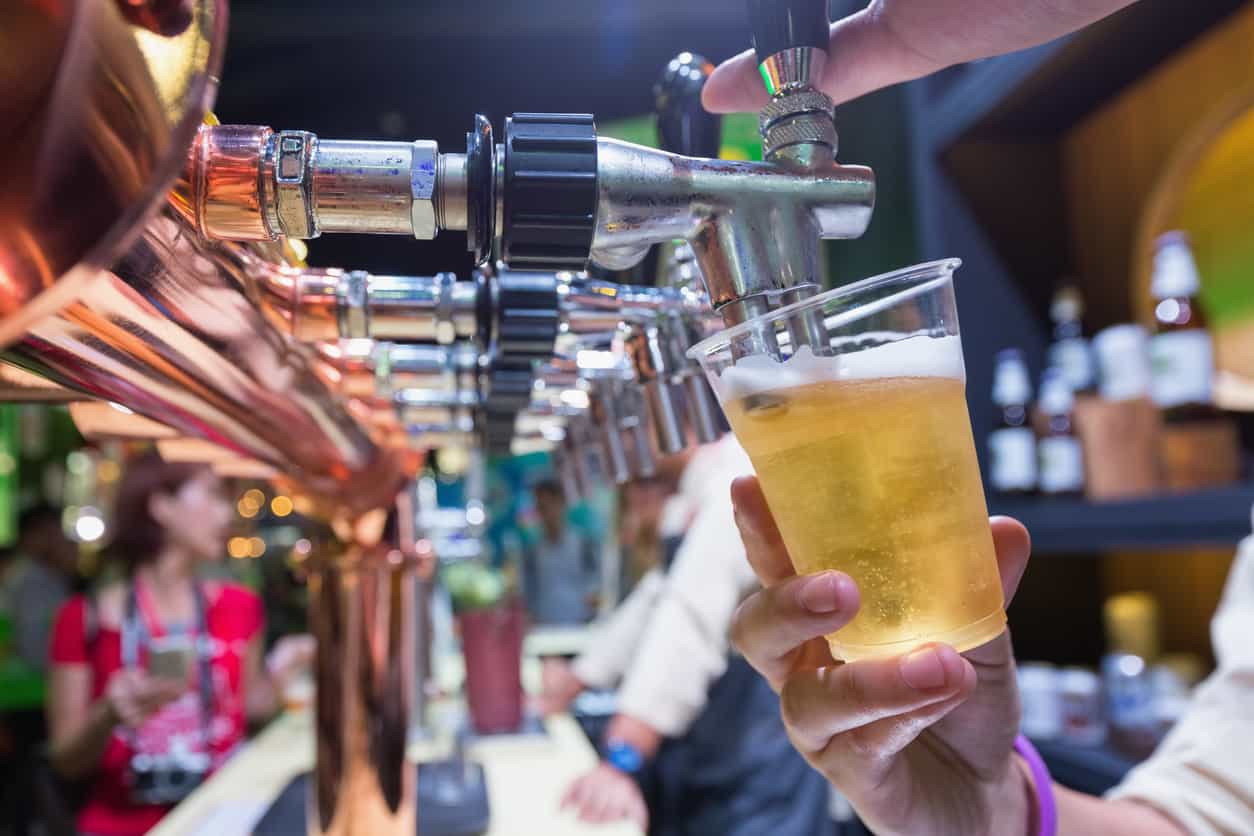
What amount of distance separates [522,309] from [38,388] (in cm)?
28

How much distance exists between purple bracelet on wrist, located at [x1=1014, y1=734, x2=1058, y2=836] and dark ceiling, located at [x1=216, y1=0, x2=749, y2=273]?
1.98ft

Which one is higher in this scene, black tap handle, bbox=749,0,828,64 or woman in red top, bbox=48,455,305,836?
black tap handle, bbox=749,0,828,64

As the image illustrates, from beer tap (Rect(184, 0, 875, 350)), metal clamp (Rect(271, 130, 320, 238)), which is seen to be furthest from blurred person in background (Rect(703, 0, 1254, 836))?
metal clamp (Rect(271, 130, 320, 238))

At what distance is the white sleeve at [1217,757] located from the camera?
92 centimetres

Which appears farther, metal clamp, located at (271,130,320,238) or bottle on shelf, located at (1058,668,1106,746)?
bottle on shelf, located at (1058,668,1106,746)

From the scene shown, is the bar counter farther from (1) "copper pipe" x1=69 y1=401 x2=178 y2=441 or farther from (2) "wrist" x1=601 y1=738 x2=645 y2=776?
(1) "copper pipe" x1=69 y1=401 x2=178 y2=441

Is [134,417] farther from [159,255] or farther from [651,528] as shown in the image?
[651,528]

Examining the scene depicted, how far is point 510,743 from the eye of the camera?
5.98ft

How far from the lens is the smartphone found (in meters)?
1.97

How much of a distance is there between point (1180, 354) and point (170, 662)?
7.20 ft

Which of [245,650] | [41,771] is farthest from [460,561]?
[41,771]

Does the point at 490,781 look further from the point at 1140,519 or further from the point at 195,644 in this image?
the point at 195,644

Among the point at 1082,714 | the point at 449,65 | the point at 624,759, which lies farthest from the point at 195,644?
the point at 1082,714

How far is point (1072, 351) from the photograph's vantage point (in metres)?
1.96
